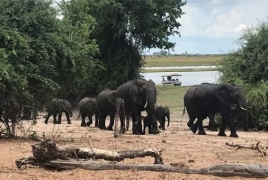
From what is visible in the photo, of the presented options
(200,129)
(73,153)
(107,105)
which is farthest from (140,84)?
(73,153)

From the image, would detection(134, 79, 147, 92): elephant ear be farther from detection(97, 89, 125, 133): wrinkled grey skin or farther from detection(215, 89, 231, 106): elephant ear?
detection(215, 89, 231, 106): elephant ear

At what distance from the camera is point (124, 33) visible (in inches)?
1479

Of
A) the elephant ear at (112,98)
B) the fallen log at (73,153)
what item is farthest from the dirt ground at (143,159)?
the elephant ear at (112,98)

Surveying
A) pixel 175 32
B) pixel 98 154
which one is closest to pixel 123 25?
pixel 175 32

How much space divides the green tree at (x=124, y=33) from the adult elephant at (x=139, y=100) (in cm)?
1516

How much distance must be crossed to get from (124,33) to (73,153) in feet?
91.8

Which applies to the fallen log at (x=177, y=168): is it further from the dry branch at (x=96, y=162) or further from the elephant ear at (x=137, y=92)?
the elephant ear at (x=137, y=92)

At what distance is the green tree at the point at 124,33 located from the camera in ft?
119

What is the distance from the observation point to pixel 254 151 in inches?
539

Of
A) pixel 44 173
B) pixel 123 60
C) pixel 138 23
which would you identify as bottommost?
pixel 44 173

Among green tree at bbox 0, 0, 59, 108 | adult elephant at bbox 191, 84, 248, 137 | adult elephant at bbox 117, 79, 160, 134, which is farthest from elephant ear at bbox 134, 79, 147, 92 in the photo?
green tree at bbox 0, 0, 59, 108

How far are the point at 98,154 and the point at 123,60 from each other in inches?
1080

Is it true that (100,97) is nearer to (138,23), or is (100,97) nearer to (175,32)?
(138,23)

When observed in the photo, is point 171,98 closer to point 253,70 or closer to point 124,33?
point 124,33
